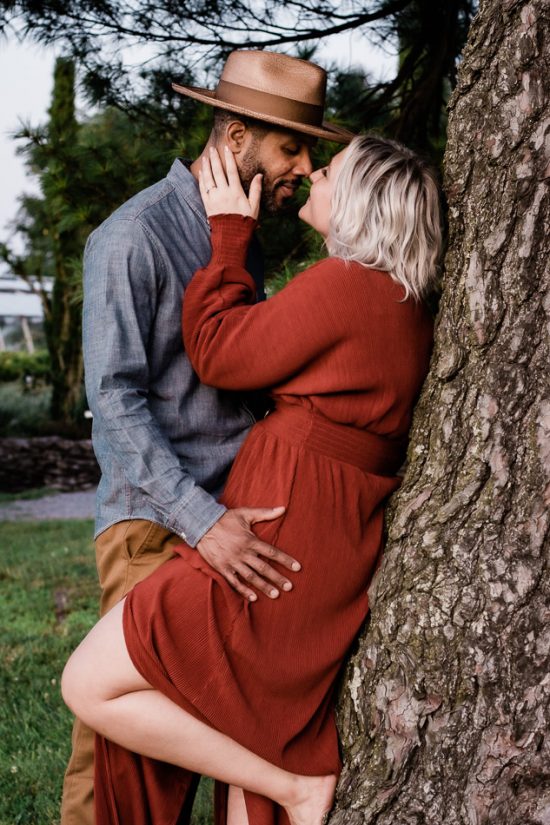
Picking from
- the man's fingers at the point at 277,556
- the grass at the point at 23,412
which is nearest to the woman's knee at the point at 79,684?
the man's fingers at the point at 277,556

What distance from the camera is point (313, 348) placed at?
2047mm

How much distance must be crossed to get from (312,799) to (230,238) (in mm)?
1374

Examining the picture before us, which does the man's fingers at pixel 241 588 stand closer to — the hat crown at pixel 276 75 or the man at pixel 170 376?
the man at pixel 170 376

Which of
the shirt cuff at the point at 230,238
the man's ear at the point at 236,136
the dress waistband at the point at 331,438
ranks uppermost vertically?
the man's ear at the point at 236,136

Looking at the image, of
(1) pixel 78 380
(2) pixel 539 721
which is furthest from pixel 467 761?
(1) pixel 78 380

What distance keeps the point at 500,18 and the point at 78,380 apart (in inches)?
483

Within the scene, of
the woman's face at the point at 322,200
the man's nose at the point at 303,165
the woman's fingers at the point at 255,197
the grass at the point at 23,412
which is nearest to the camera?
the woman's face at the point at 322,200

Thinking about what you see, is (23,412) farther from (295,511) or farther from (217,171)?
(295,511)

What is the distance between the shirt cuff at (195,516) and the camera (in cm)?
218

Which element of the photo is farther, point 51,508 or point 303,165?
point 51,508

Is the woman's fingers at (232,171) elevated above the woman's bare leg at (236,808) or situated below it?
above

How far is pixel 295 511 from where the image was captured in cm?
211

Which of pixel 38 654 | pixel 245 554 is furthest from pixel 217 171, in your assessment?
pixel 38 654

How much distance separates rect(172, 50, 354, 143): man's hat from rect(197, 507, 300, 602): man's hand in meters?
1.15
